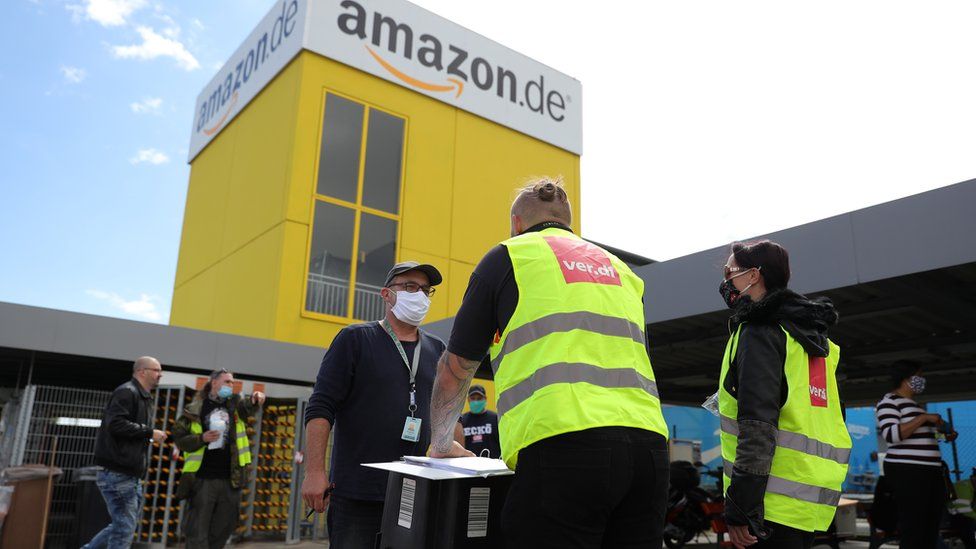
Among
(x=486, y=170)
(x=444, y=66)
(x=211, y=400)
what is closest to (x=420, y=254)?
(x=486, y=170)

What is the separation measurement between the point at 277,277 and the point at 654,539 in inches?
621

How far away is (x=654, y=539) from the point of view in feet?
7.20

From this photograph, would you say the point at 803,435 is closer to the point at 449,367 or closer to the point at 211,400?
the point at 449,367

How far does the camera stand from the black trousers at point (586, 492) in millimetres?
2023

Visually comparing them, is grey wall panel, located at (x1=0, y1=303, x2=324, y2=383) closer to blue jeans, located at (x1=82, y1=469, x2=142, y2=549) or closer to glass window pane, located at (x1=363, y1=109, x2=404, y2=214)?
blue jeans, located at (x1=82, y1=469, x2=142, y2=549)

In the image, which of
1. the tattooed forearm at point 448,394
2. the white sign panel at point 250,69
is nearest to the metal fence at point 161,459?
the tattooed forearm at point 448,394

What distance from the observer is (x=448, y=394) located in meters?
2.48

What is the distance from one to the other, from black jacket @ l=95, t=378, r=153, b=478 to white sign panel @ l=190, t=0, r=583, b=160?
13.2m

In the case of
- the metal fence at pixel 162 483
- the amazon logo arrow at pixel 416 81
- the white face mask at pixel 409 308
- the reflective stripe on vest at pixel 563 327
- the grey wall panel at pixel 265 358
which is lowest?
the metal fence at pixel 162 483

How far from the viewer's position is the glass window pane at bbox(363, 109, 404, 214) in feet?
62.7

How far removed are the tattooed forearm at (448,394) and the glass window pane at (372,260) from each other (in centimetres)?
1599

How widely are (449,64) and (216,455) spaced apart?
51.3 feet

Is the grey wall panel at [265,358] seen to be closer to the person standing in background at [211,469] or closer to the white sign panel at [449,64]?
the person standing in background at [211,469]

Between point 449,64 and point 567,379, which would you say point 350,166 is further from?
point 567,379
